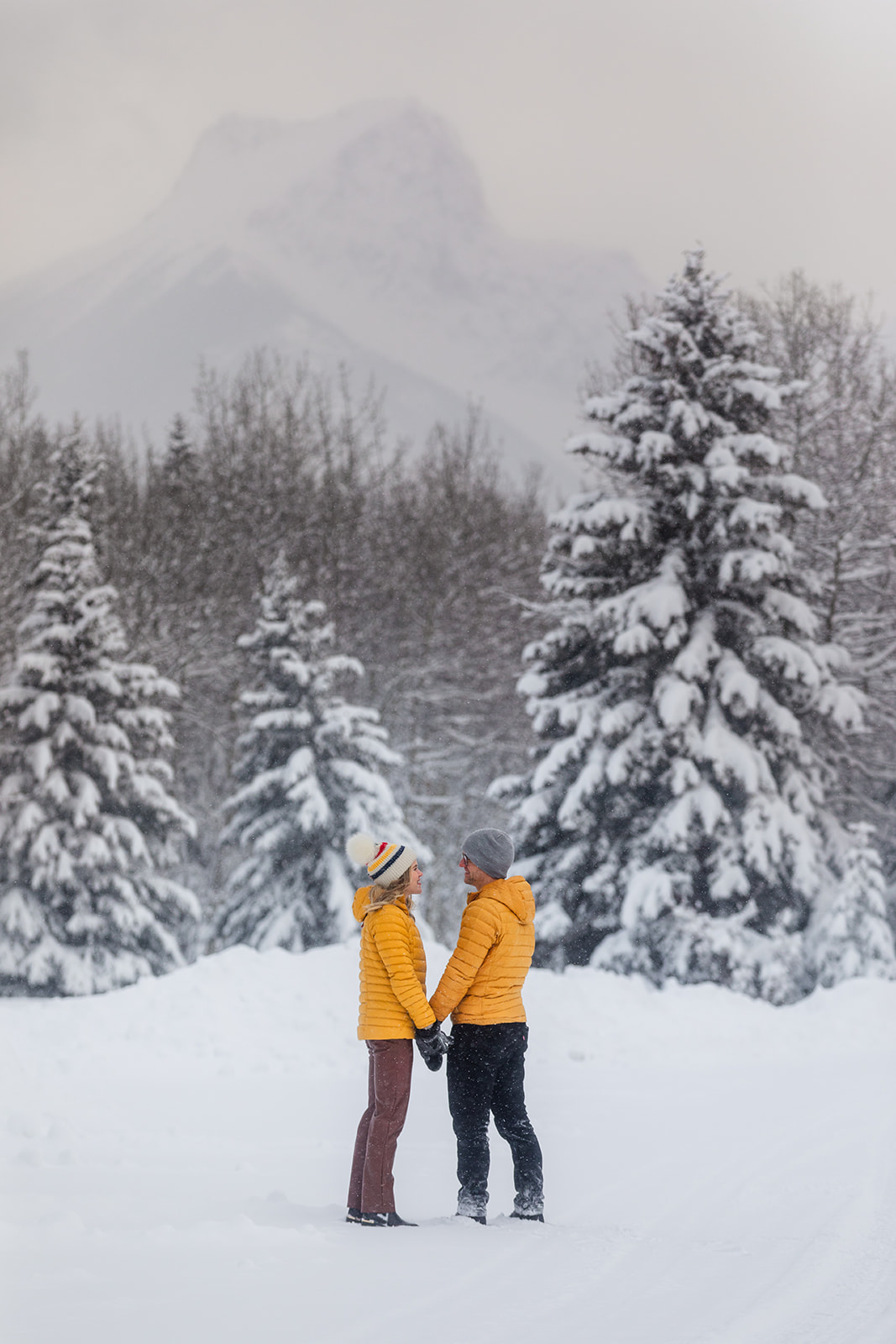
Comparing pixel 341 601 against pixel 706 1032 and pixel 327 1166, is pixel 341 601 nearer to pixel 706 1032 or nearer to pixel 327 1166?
pixel 706 1032

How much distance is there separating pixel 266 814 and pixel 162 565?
35.2 ft

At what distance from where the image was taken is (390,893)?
4.60m

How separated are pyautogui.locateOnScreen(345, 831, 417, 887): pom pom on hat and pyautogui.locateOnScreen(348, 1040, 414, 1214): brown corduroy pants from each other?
0.60 metres

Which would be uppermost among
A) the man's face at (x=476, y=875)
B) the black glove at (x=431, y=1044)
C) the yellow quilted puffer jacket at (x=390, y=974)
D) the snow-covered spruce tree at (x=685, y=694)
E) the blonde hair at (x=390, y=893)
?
the snow-covered spruce tree at (x=685, y=694)

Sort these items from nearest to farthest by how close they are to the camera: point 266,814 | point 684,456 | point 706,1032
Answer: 1. point 706,1032
2. point 684,456
3. point 266,814

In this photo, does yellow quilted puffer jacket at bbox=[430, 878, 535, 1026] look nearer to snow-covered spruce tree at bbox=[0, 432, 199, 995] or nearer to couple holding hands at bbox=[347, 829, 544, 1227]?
couple holding hands at bbox=[347, 829, 544, 1227]

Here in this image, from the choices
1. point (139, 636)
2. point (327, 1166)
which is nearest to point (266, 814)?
point (139, 636)

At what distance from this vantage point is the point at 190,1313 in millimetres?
3246

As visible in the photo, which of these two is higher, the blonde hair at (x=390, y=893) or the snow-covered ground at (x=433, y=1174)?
the blonde hair at (x=390, y=893)

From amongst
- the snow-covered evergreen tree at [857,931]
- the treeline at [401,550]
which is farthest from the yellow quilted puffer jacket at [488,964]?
the treeline at [401,550]

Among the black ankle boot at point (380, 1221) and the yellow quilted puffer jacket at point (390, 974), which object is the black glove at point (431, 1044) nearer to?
the yellow quilted puffer jacket at point (390, 974)

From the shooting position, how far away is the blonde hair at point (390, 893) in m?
4.60

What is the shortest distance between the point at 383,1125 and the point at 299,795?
49.3ft

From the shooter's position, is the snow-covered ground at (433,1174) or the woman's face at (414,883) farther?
the woman's face at (414,883)
